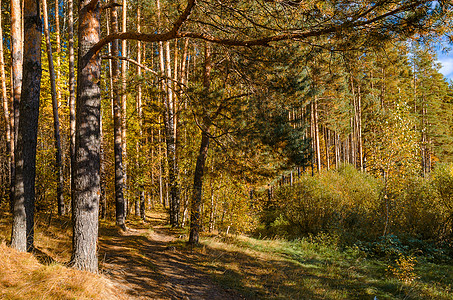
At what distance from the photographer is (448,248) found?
31.6 feet

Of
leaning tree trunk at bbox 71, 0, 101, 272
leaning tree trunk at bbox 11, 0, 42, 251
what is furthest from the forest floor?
leaning tree trunk at bbox 11, 0, 42, 251

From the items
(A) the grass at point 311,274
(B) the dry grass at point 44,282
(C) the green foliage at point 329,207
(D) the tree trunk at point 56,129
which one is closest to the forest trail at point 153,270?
(A) the grass at point 311,274

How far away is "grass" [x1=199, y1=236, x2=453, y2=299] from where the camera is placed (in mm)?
6113

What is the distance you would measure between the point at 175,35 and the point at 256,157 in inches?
123

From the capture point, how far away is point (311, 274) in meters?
7.54

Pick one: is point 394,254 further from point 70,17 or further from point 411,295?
point 70,17

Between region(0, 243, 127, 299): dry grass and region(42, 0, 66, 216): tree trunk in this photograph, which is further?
region(42, 0, 66, 216): tree trunk

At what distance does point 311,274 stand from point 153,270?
4635 millimetres

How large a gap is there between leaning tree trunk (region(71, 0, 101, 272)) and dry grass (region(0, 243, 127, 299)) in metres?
0.31

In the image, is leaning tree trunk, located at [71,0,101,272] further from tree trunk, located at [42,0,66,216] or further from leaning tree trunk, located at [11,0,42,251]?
tree trunk, located at [42,0,66,216]

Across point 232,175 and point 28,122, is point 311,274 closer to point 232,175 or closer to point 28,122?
point 232,175

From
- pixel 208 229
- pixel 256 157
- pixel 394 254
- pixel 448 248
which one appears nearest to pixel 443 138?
pixel 448 248

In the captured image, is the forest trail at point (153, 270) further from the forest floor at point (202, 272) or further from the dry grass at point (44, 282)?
the dry grass at point (44, 282)

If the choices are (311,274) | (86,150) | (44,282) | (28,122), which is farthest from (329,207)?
(28,122)
